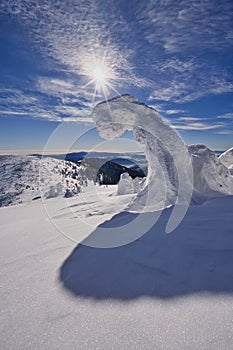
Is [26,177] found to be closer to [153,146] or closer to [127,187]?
[127,187]

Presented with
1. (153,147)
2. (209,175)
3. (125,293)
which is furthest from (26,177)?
(125,293)

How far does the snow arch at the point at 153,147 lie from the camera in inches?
182

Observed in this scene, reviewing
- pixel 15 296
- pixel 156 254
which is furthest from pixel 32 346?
pixel 156 254

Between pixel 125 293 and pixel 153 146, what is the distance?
4101 millimetres

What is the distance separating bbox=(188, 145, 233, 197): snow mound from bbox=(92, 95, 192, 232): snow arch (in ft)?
1.38

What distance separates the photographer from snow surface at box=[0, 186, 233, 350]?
143 centimetres

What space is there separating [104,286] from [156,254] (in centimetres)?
69

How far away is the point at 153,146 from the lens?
18.0 ft

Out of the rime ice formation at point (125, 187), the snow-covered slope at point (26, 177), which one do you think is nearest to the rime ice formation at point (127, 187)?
the rime ice formation at point (125, 187)

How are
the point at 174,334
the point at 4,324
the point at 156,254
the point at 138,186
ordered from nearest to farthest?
the point at 174,334
the point at 4,324
the point at 156,254
the point at 138,186

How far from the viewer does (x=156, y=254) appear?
238 cm

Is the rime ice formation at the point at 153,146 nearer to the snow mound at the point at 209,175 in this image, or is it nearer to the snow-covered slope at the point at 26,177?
the snow mound at the point at 209,175

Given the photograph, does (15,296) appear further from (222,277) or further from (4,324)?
(222,277)

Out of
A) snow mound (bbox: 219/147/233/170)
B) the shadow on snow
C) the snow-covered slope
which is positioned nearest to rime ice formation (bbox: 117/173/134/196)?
snow mound (bbox: 219/147/233/170)
